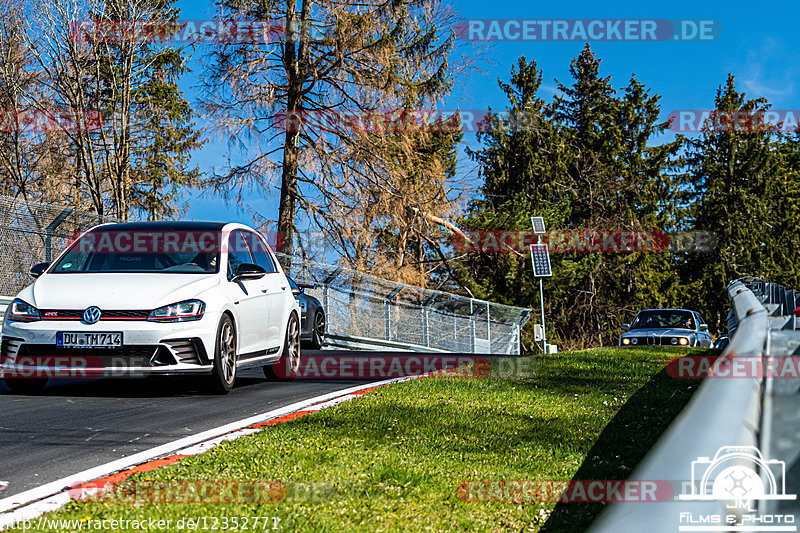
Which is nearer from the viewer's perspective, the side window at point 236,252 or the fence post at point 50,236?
the side window at point 236,252

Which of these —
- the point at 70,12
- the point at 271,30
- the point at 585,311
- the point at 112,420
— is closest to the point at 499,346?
the point at 271,30

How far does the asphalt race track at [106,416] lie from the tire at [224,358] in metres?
0.12

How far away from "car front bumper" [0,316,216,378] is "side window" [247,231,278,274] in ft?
7.16

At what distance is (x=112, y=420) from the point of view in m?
6.52

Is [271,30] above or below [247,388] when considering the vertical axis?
above

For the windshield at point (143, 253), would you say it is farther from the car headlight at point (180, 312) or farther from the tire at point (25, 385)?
the tire at point (25, 385)

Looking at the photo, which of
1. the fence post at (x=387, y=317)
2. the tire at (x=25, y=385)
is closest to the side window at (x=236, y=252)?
the tire at (x=25, y=385)

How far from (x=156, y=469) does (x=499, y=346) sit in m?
26.0

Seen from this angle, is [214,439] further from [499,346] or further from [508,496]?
[499,346]

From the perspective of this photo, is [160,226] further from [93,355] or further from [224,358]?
[93,355]

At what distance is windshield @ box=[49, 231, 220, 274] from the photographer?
8461 mm

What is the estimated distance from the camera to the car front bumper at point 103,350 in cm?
749

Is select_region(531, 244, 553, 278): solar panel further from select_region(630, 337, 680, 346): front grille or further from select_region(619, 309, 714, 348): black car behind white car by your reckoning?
select_region(630, 337, 680, 346): front grille

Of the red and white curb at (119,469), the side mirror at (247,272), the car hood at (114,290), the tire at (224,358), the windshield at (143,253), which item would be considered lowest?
the red and white curb at (119,469)
